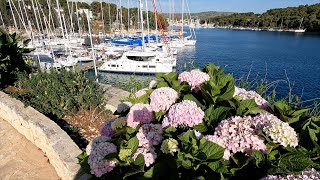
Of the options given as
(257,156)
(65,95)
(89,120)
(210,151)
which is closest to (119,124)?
(210,151)

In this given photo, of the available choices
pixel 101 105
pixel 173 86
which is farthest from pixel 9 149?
pixel 173 86

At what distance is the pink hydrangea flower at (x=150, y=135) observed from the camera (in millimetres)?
1581

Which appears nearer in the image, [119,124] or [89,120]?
[119,124]

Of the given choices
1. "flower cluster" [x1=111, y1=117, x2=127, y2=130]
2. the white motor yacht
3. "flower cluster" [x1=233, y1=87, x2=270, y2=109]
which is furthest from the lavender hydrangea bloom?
the white motor yacht

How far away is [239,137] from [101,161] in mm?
848

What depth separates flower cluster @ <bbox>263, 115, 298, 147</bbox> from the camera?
1.23 m

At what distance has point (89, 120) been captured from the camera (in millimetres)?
4789

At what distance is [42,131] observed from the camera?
3688 mm

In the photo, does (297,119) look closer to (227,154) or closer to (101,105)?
(227,154)

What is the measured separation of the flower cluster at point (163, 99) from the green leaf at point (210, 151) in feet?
1.97

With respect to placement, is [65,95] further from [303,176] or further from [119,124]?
[303,176]

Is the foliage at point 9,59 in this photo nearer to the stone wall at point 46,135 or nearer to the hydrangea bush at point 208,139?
the stone wall at point 46,135

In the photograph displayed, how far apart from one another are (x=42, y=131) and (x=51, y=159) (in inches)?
16.7

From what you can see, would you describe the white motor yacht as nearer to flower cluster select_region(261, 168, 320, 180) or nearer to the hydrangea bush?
the hydrangea bush
